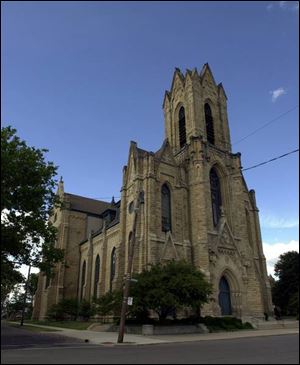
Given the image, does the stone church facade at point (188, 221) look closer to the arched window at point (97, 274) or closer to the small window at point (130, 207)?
the arched window at point (97, 274)

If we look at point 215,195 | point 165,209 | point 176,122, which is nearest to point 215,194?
point 215,195

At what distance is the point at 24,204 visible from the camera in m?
21.3

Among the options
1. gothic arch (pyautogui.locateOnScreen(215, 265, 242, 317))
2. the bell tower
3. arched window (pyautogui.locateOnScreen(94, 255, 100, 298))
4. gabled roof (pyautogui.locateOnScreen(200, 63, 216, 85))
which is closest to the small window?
the bell tower

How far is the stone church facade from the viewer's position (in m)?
33.2

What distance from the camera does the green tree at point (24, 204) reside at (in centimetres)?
2022

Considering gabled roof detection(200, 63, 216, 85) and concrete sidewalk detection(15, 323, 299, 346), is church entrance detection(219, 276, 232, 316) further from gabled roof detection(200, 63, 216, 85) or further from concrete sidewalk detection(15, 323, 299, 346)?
gabled roof detection(200, 63, 216, 85)

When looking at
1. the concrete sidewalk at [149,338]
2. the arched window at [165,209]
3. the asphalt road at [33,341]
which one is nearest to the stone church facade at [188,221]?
the arched window at [165,209]

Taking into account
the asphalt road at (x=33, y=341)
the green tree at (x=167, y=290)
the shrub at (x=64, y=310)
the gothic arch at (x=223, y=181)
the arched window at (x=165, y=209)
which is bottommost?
the asphalt road at (x=33, y=341)

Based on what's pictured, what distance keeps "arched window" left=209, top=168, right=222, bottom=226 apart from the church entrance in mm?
6318

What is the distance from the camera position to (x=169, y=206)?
36219 millimetres

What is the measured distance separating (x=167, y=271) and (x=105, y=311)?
5.84 metres

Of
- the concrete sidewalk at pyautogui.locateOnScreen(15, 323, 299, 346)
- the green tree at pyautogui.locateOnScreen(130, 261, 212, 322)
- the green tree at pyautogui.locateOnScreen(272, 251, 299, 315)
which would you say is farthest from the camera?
the green tree at pyautogui.locateOnScreen(272, 251, 299, 315)

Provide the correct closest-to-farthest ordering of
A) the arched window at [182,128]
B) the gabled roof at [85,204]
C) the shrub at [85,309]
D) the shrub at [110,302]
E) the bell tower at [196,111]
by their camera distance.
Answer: the shrub at [110,302]
the shrub at [85,309]
the bell tower at [196,111]
the arched window at [182,128]
the gabled roof at [85,204]

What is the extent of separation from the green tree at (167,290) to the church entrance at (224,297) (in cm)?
835
